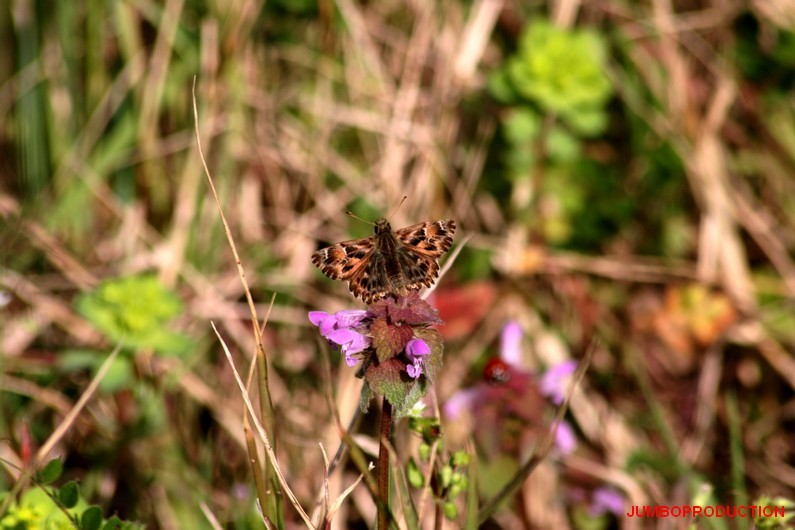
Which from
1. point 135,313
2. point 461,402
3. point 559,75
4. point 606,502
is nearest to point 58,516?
point 135,313

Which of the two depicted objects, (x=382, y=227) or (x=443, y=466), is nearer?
(x=443, y=466)

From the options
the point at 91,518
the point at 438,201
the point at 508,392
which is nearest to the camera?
the point at 91,518

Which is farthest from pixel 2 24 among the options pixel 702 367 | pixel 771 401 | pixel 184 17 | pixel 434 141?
pixel 771 401

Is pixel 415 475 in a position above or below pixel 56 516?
above

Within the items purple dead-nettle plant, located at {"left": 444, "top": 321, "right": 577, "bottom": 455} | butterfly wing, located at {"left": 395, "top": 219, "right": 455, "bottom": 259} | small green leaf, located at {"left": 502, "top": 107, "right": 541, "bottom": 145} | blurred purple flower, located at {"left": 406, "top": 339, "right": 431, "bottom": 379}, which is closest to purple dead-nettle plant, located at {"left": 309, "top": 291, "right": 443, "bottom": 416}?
blurred purple flower, located at {"left": 406, "top": 339, "right": 431, "bottom": 379}

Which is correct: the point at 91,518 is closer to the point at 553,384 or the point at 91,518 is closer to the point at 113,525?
the point at 113,525

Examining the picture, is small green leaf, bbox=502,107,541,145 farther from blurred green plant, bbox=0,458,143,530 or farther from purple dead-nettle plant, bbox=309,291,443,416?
blurred green plant, bbox=0,458,143,530

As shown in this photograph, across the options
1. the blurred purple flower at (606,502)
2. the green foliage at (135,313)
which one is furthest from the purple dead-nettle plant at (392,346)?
the blurred purple flower at (606,502)
